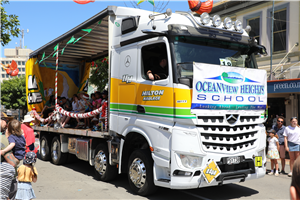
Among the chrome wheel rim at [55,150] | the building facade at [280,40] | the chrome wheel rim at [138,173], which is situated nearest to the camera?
the chrome wheel rim at [138,173]

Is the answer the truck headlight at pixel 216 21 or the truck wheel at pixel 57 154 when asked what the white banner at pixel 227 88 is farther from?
the truck wheel at pixel 57 154

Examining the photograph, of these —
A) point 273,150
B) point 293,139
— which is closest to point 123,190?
point 273,150

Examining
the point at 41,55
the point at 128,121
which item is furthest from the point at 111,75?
the point at 41,55

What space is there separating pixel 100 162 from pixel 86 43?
4.78m

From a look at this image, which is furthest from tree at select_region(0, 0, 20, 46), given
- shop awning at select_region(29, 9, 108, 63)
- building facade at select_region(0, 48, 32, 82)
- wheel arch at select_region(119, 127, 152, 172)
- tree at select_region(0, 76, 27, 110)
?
building facade at select_region(0, 48, 32, 82)

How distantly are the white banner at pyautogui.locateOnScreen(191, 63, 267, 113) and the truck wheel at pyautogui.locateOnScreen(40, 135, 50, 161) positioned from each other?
24.0 feet

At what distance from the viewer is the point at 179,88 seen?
507cm

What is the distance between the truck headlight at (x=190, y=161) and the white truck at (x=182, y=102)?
0.02 meters

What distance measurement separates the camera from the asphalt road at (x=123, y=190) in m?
5.97

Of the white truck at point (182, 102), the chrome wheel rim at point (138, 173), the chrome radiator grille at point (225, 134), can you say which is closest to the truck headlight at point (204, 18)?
the white truck at point (182, 102)

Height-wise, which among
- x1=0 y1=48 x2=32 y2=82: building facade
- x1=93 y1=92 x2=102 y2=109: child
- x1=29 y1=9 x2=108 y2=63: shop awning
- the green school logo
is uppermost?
x1=0 y1=48 x2=32 y2=82: building facade

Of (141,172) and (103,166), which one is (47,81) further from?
(141,172)

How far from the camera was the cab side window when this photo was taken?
543cm

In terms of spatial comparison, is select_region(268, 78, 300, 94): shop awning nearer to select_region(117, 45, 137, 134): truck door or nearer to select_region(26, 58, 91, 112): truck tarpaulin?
select_region(117, 45, 137, 134): truck door
